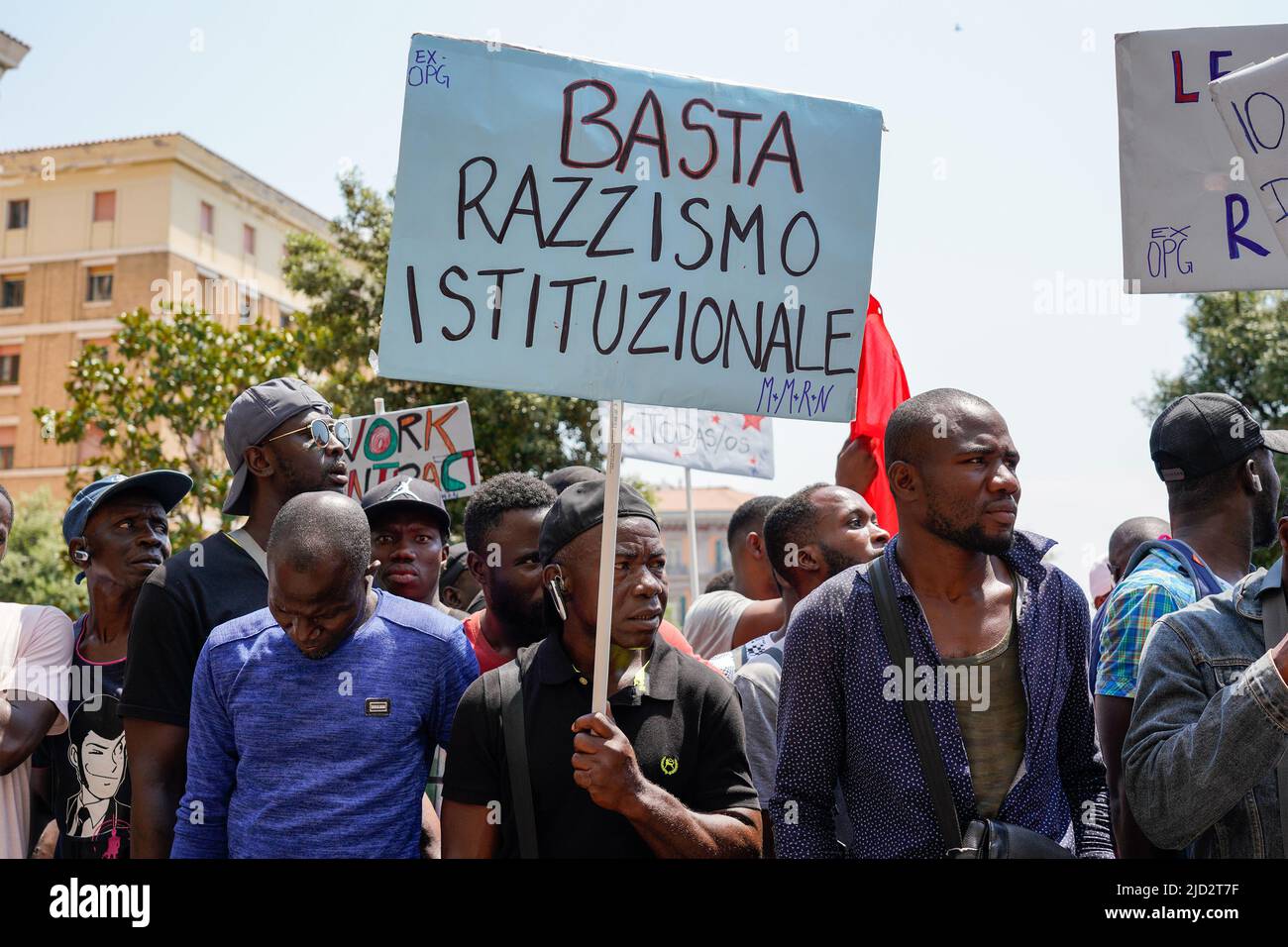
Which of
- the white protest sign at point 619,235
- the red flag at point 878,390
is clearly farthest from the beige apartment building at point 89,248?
the white protest sign at point 619,235

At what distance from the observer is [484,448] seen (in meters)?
21.1

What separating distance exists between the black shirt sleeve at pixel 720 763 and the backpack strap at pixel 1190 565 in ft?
4.26

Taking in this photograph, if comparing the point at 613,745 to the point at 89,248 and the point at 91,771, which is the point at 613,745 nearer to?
the point at 91,771

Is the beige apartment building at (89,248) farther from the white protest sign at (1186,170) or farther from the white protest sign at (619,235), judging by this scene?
the white protest sign at (1186,170)

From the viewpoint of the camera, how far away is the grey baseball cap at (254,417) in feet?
13.0

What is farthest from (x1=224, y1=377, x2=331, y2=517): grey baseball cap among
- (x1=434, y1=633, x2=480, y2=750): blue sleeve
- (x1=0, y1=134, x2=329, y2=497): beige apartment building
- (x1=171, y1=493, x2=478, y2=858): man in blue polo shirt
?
(x1=0, y1=134, x2=329, y2=497): beige apartment building

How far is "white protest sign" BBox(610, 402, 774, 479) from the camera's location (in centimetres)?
913

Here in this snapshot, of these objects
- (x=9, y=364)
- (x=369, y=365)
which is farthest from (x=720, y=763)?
(x=9, y=364)

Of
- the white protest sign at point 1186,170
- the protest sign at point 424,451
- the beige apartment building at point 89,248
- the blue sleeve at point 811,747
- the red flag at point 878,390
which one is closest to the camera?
the blue sleeve at point 811,747

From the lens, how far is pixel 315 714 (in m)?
3.21

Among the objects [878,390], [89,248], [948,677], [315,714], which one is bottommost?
[315,714]

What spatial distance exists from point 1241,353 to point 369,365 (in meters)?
18.4
